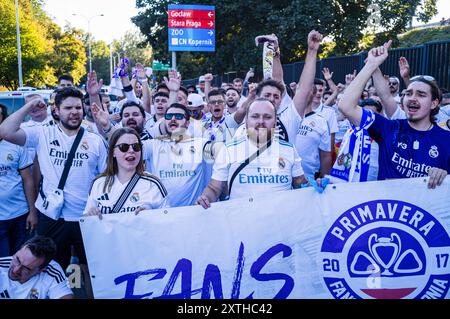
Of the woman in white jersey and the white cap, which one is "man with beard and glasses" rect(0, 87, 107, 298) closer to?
the woman in white jersey

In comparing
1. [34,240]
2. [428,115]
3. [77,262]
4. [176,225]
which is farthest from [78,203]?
[428,115]

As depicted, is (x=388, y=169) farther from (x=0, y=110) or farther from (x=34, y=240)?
(x=0, y=110)

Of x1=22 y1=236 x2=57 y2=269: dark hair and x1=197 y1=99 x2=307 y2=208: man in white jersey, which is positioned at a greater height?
x1=197 y1=99 x2=307 y2=208: man in white jersey

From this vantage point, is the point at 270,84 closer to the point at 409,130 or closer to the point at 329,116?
the point at 409,130

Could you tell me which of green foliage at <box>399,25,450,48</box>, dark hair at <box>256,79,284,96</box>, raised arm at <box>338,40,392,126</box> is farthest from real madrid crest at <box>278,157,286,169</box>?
green foliage at <box>399,25,450,48</box>

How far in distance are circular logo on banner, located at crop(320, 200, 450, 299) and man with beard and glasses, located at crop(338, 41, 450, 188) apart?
1.08ft

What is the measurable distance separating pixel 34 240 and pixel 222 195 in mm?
1496

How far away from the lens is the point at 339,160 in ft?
15.5

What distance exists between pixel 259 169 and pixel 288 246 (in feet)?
2.02

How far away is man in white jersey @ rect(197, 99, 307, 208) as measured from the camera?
3.77 m

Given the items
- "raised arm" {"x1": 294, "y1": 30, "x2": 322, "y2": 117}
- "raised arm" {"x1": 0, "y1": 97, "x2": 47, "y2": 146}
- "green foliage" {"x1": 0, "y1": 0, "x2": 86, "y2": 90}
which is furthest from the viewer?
"green foliage" {"x1": 0, "y1": 0, "x2": 86, "y2": 90}

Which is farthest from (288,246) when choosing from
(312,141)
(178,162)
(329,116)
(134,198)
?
(329,116)

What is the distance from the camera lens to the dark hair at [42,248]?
11.8 ft

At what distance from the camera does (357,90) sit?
12.4 feet
